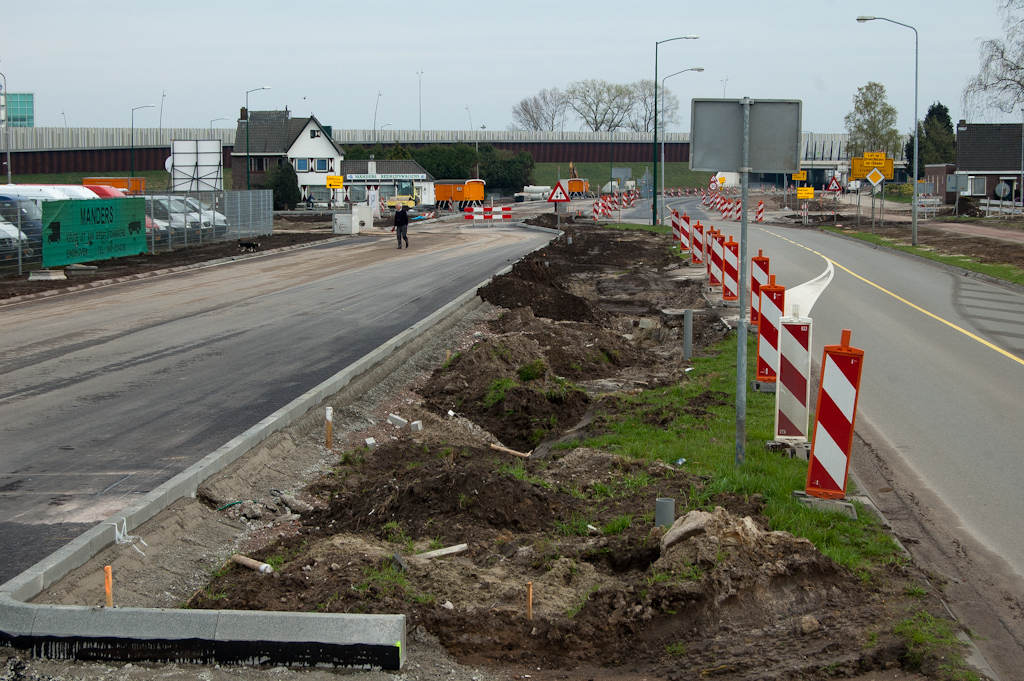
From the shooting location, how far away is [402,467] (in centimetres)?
868

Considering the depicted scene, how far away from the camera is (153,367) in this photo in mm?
12852

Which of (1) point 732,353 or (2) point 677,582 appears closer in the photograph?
(2) point 677,582

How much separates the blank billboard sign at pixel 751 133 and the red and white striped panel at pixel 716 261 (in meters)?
12.7

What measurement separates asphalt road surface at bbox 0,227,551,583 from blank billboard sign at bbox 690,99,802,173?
5.33 meters

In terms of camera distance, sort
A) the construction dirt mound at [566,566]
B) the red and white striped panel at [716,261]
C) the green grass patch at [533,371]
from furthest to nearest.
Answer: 1. the red and white striped panel at [716,261]
2. the green grass patch at [533,371]
3. the construction dirt mound at [566,566]

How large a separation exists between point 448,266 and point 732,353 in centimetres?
1619

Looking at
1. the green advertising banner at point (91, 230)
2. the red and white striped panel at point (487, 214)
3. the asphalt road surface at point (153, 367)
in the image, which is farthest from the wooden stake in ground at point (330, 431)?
the red and white striped panel at point (487, 214)

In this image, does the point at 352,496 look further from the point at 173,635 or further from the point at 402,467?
the point at 173,635

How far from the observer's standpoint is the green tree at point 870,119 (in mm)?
90875

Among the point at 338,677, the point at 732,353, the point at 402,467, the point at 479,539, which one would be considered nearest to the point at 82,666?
the point at 338,677

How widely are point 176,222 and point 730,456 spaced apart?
3144 centimetres

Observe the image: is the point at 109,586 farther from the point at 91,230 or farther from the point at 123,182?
the point at 123,182

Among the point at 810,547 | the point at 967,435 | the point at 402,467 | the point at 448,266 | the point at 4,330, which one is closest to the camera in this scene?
the point at 810,547

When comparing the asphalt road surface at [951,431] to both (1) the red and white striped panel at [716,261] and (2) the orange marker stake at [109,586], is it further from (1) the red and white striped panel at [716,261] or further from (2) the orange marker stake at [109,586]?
(2) the orange marker stake at [109,586]
